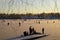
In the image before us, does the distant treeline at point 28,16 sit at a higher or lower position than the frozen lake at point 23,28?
higher

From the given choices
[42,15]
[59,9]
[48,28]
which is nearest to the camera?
[59,9]

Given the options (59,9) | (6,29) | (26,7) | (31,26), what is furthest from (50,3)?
(6,29)

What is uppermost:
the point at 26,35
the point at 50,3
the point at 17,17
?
the point at 50,3

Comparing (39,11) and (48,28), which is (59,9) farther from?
(48,28)

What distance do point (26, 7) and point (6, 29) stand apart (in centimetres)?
46

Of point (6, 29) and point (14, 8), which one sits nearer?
point (14, 8)

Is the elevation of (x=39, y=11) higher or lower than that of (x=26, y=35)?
higher

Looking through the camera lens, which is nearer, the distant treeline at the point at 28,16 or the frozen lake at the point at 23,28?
the distant treeline at the point at 28,16

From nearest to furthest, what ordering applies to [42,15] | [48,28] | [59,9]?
[59,9] < [42,15] < [48,28]

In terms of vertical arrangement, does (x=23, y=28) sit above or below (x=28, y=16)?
below

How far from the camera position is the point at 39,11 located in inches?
110

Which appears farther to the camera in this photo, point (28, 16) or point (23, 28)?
point (23, 28)

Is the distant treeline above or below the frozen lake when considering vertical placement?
above

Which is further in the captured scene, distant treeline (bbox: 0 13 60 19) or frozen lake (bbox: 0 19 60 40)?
frozen lake (bbox: 0 19 60 40)
